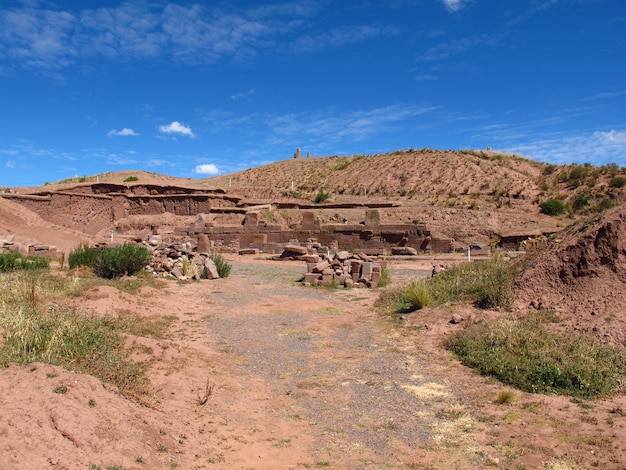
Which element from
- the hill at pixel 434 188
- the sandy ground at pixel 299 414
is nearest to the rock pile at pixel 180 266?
the sandy ground at pixel 299 414

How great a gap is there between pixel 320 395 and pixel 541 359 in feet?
9.56

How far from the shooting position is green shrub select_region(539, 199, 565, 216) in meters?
33.5

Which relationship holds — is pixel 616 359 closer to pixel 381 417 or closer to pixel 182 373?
pixel 381 417

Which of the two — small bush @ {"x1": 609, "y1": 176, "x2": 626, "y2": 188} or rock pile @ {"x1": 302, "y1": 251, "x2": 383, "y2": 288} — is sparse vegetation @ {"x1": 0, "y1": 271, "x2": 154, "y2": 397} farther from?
small bush @ {"x1": 609, "y1": 176, "x2": 626, "y2": 188}

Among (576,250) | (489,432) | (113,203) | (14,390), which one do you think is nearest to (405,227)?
(576,250)

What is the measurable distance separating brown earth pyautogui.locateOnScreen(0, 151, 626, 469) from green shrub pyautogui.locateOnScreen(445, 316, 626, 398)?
24 centimetres

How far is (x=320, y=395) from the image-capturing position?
20.1 ft

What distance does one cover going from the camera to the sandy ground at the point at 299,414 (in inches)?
160

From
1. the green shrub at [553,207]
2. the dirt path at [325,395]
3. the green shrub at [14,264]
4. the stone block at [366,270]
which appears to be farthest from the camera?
the green shrub at [553,207]

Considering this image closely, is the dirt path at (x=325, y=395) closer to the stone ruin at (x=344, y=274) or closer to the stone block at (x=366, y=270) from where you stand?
the stone ruin at (x=344, y=274)

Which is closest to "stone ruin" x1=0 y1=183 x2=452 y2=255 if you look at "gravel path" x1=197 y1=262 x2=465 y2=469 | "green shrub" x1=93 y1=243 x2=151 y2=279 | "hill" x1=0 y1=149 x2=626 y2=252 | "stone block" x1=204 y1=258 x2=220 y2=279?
"hill" x1=0 y1=149 x2=626 y2=252

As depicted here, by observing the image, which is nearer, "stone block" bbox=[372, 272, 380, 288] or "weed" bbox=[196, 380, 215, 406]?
"weed" bbox=[196, 380, 215, 406]

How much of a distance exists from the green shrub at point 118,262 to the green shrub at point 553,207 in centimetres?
2845

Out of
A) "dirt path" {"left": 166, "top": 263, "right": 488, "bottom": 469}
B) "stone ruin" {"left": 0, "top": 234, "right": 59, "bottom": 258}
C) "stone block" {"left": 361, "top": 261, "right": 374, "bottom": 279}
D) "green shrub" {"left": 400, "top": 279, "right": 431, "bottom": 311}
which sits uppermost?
"stone ruin" {"left": 0, "top": 234, "right": 59, "bottom": 258}
